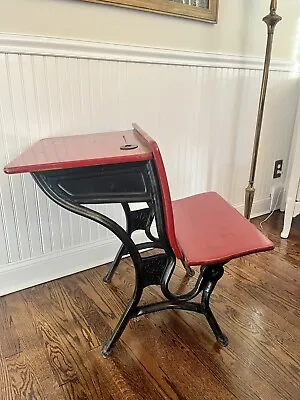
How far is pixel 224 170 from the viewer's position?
200cm

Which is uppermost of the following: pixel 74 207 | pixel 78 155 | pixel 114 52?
pixel 114 52

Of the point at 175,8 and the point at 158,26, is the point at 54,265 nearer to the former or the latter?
the point at 158,26

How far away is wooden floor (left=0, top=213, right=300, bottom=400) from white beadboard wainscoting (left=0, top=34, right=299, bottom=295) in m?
0.19

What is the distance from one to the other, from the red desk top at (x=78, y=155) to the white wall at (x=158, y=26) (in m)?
0.46

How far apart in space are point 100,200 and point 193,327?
0.64 metres

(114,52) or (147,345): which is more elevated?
(114,52)

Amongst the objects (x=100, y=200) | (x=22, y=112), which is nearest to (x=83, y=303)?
(x=100, y=200)

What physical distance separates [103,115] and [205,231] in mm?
706

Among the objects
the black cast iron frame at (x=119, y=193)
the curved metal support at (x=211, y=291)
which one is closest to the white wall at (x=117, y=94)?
the black cast iron frame at (x=119, y=193)

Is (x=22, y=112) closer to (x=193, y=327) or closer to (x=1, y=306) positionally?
(x=1, y=306)

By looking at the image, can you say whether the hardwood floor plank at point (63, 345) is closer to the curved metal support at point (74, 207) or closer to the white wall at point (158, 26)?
the curved metal support at point (74, 207)

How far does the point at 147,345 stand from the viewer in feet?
3.77

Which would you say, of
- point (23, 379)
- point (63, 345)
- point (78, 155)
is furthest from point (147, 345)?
point (78, 155)

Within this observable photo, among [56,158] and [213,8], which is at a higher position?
[213,8]
